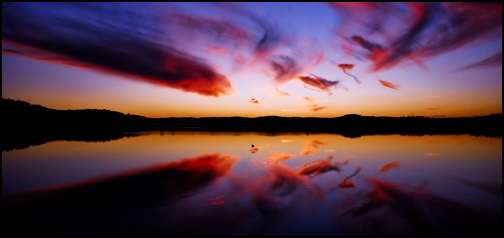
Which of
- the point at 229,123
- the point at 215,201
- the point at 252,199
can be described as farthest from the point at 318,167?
the point at 229,123

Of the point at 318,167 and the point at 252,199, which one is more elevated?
the point at 318,167

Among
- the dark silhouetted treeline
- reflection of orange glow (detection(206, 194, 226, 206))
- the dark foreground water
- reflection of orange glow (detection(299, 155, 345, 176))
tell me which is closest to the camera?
the dark foreground water

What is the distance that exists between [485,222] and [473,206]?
2.06 m

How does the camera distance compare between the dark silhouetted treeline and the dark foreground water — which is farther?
the dark silhouetted treeline

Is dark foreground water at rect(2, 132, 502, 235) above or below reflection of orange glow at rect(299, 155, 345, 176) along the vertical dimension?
below

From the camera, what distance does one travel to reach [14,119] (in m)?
85.8

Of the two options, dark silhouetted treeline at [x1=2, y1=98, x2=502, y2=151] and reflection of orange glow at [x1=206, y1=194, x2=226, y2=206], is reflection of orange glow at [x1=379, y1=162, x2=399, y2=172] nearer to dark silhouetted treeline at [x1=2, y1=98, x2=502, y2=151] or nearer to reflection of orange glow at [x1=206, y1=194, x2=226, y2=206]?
reflection of orange glow at [x1=206, y1=194, x2=226, y2=206]

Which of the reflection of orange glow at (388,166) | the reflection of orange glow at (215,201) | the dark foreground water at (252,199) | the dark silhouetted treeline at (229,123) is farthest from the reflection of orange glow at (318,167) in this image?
the dark silhouetted treeline at (229,123)

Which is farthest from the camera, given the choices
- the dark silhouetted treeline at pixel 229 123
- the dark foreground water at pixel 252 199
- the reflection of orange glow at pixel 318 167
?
the dark silhouetted treeline at pixel 229 123

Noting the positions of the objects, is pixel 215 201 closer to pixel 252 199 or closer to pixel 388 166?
pixel 252 199

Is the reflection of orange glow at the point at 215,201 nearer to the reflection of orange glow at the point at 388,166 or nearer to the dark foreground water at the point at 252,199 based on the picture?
the dark foreground water at the point at 252,199

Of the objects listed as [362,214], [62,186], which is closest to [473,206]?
[362,214]

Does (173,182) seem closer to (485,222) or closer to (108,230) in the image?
(108,230)

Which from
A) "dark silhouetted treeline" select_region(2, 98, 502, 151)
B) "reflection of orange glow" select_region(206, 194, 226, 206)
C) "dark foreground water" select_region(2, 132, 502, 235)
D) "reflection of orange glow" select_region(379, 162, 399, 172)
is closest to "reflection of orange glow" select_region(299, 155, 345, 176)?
"dark foreground water" select_region(2, 132, 502, 235)
